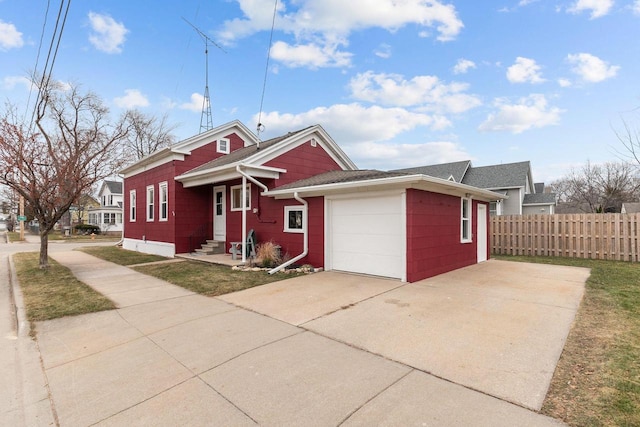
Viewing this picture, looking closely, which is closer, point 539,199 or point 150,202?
point 150,202

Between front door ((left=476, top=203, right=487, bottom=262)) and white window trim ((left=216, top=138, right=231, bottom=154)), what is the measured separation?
10865mm

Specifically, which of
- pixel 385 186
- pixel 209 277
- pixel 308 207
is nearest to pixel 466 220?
pixel 385 186

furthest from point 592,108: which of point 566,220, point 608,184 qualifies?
point 608,184

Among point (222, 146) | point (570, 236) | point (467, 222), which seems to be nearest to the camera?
point (467, 222)

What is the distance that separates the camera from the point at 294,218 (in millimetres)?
9953

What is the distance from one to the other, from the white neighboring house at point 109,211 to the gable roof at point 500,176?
3906 cm

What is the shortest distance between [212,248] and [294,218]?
15.0ft

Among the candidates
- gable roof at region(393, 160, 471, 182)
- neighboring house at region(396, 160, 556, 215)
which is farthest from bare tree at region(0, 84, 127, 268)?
neighboring house at region(396, 160, 556, 215)

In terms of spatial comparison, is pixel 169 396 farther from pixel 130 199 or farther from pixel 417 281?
pixel 130 199

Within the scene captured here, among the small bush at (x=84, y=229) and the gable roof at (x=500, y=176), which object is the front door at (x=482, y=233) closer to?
the gable roof at (x=500, y=176)

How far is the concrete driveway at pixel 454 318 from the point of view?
10.3 ft

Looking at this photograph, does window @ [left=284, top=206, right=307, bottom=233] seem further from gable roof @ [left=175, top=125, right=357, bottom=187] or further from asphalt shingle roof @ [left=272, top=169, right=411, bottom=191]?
gable roof @ [left=175, top=125, right=357, bottom=187]

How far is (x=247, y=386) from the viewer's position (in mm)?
2918

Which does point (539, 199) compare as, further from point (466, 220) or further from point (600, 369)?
point (600, 369)
